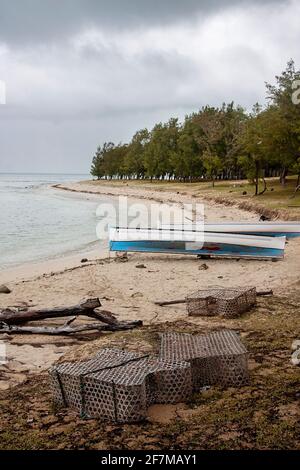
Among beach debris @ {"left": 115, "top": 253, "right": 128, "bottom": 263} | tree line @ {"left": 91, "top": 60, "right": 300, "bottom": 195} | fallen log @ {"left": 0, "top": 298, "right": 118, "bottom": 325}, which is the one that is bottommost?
beach debris @ {"left": 115, "top": 253, "right": 128, "bottom": 263}

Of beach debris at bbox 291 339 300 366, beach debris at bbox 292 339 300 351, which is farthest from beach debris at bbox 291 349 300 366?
beach debris at bbox 292 339 300 351

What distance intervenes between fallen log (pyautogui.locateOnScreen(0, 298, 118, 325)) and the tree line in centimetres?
2291

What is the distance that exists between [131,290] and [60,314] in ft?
10.8

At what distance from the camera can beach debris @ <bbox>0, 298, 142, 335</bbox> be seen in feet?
26.3

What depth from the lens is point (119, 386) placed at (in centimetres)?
462

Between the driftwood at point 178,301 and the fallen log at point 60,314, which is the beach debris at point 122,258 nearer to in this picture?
the driftwood at point 178,301

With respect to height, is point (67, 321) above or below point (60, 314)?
below

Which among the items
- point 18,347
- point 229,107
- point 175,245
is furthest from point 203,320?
point 229,107

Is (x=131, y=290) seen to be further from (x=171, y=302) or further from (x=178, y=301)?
(x=178, y=301)

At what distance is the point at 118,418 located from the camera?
468 cm

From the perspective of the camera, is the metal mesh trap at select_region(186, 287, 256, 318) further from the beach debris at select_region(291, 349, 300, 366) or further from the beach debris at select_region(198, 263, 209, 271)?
the beach debris at select_region(198, 263, 209, 271)

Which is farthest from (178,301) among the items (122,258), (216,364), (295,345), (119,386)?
(122,258)

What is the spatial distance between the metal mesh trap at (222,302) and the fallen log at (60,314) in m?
1.47

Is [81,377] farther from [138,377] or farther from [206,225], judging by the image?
[206,225]
